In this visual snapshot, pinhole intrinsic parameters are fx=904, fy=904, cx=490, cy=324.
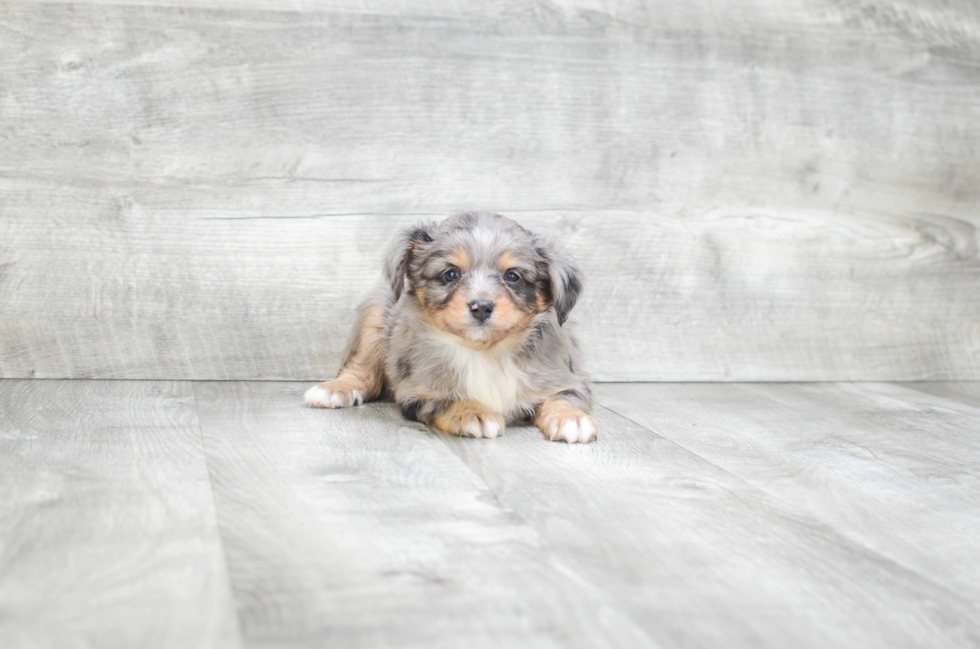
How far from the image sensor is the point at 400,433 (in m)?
2.71

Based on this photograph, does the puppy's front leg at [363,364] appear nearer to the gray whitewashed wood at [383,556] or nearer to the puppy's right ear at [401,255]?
the puppy's right ear at [401,255]

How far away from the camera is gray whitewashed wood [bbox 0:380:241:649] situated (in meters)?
1.38

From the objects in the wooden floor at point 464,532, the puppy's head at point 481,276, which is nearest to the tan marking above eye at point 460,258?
the puppy's head at point 481,276

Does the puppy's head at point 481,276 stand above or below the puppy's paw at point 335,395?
above

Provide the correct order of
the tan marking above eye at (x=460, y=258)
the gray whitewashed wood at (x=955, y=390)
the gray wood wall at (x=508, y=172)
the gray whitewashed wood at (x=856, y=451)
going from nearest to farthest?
1. the gray whitewashed wood at (x=856, y=451)
2. the tan marking above eye at (x=460, y=258)
3. the gray wood wall at (x=508, y=172)
4. the gray whitewashed wood at (x=955, y=390)

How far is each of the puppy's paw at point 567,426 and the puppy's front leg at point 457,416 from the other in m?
0.14

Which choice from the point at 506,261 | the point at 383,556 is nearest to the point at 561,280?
the point at 506,261

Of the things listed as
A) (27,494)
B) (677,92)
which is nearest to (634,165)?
(677,92)

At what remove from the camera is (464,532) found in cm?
184

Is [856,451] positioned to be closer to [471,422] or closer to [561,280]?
[561,280]

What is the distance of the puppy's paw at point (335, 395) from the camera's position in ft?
9.91

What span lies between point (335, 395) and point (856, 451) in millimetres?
1661

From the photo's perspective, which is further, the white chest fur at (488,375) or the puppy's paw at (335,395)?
the puppy's paw at (335,395)

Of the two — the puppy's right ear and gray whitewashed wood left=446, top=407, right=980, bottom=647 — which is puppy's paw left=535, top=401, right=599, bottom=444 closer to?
gray whitewashed wood left=446, top=407, right=980, bottom=647
